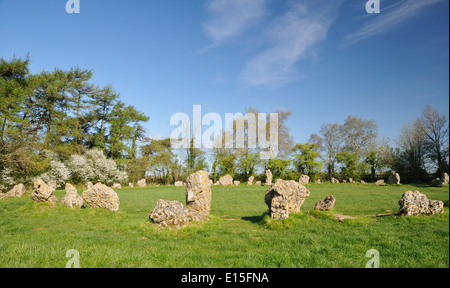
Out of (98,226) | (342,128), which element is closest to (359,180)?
(342,128)

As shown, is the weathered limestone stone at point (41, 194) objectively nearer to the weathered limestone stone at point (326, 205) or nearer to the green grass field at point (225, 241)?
Answer: the green grass field at point (225, 241)

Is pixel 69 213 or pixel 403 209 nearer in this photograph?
pixel 403 209

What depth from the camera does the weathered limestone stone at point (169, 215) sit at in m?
9.43

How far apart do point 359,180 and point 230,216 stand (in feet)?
105

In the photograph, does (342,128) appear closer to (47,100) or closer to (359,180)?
(359,180)

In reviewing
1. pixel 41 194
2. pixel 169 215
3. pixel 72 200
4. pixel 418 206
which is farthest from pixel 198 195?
pixel 418 206

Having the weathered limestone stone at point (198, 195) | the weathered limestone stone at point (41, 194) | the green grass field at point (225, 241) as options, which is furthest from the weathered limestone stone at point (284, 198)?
the weathered limestone stone at point (41, 194)

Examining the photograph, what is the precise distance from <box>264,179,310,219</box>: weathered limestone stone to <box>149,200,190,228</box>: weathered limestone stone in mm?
3775

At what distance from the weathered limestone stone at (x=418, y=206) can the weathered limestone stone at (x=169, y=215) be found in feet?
31.4

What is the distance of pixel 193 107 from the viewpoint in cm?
4234

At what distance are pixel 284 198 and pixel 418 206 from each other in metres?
5.94

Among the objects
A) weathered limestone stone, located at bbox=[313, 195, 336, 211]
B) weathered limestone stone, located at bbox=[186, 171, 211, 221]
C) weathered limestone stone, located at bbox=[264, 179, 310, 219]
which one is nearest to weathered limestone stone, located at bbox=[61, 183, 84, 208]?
weathered limestone stone, located at bbox=[186, 171, 211, 221]

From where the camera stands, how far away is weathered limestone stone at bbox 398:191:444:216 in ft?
34.6
